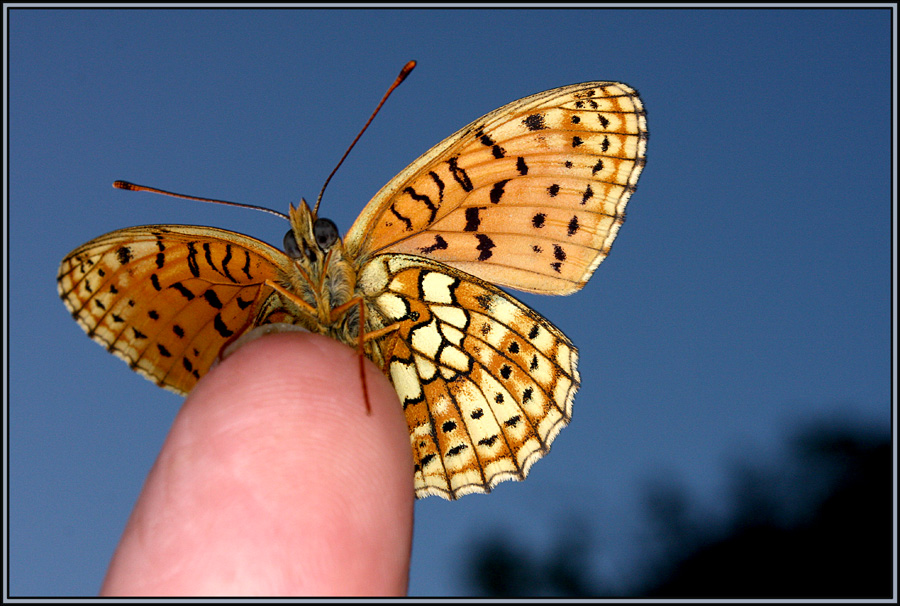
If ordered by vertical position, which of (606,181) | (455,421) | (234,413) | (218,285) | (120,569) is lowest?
(120,569)

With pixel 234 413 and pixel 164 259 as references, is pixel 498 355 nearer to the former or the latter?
pixel 234 413

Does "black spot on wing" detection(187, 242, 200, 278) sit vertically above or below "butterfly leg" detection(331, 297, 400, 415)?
above

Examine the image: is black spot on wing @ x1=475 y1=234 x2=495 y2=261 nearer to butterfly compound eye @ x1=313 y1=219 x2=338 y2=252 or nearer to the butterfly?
the butterfly

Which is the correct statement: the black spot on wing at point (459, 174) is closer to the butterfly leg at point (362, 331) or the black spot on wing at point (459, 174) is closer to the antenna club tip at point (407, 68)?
the antenna club tip at point (407, 68)

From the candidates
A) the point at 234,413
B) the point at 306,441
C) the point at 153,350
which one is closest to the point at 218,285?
the point at 153,350

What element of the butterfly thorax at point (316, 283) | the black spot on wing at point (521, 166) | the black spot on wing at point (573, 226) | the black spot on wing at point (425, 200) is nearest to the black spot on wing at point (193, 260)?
the butterfly thorax at point (316, 283)

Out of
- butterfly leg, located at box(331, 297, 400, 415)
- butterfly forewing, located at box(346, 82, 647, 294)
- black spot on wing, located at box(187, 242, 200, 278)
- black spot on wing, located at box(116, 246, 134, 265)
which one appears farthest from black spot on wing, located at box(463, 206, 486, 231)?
black spot on wing, located at box(116, 246, 134, 265)
